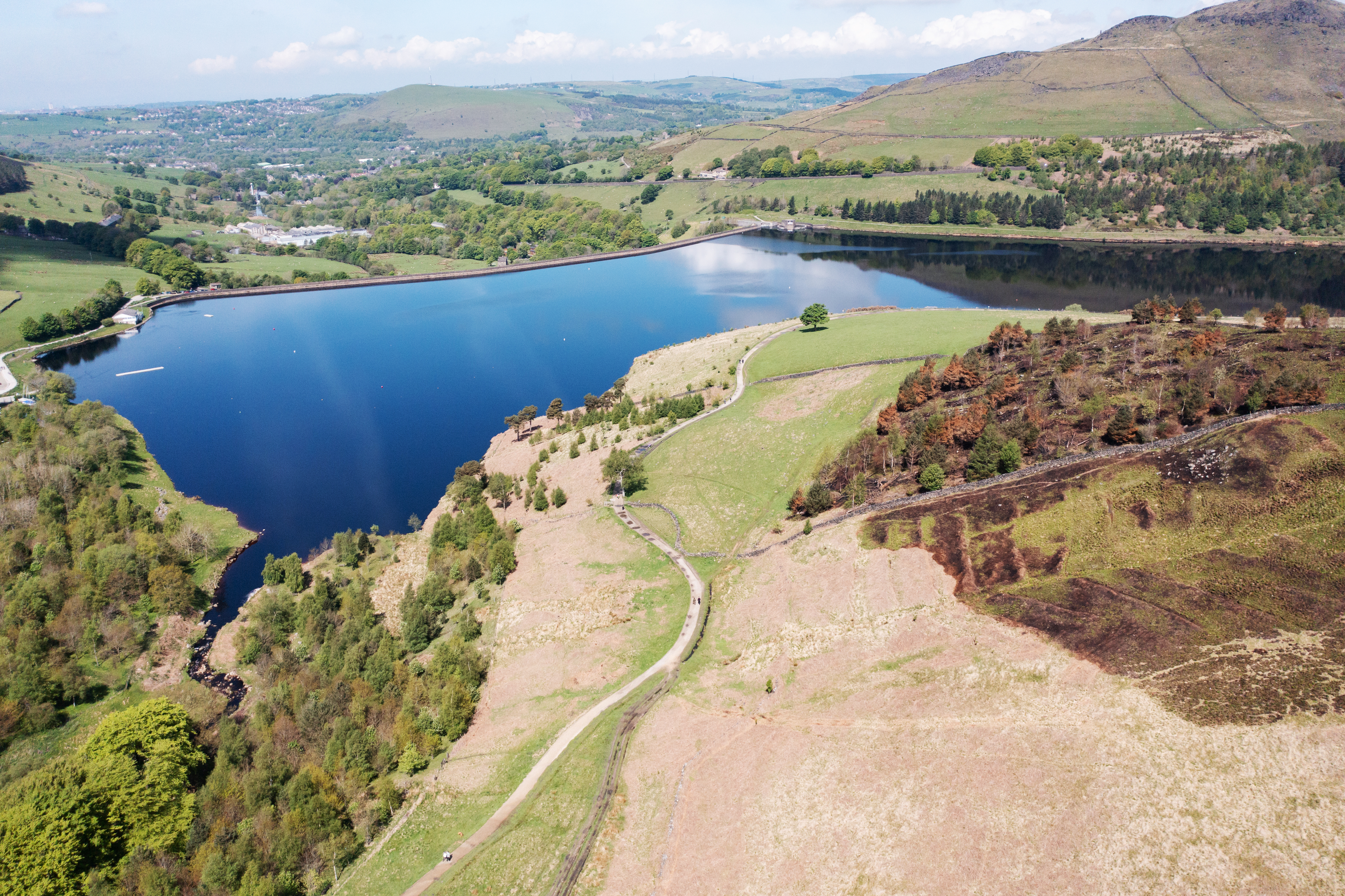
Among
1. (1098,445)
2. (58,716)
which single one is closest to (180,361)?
(58,716)

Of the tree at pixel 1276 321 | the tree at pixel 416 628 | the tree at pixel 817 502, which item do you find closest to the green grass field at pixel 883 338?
the tree at pixel 1276 321

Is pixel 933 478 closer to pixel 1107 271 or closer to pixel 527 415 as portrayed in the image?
pixel 527 415

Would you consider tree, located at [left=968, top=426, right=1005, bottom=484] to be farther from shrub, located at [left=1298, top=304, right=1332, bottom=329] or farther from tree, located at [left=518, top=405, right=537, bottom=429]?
tree, located at [left=518, top=405, right=537, bottom=429]

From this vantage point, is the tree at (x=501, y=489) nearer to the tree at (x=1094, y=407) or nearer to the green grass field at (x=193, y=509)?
the green grass field at (x=193, y=509)

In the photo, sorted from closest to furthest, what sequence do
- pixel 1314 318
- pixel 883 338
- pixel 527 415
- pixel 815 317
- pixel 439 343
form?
1. pixel 1314 318
2. pixel 527 415
3. pixel 883 338
4. pixel 815 317
5. pixel 439 343

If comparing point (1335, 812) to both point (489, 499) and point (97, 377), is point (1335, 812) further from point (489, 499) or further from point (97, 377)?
point (97, 377)

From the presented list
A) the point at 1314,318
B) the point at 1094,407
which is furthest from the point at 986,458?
the point at 1314,318

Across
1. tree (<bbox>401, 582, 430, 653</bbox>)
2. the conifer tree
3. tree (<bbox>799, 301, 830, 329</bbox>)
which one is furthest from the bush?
tree (<bbox>799, 301, 830, 329</bbox>)
